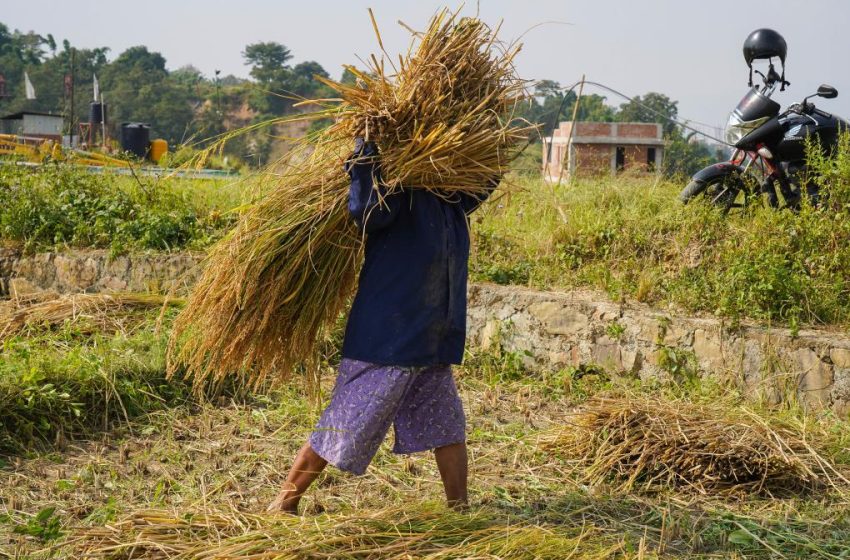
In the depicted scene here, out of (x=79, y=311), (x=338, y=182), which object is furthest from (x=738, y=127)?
(x=79, y=311)

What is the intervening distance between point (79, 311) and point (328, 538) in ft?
11.6

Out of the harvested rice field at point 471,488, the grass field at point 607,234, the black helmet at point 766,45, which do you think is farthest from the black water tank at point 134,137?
the black helmet at point 766,45

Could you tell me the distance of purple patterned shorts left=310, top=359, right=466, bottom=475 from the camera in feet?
9.61

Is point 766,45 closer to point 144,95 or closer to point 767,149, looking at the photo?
point 767,149

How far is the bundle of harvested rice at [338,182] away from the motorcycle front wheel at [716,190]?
3217 millimetres

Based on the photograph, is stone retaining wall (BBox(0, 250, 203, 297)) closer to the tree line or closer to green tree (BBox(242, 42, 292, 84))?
the tree line

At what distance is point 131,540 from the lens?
262 centimetres

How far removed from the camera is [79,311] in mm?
5566

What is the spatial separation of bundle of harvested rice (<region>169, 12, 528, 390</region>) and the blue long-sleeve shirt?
2.8 inches

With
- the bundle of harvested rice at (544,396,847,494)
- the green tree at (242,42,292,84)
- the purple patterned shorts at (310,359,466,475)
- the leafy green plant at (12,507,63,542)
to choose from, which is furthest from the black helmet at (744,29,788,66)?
the green tree at (242,42,292,84)

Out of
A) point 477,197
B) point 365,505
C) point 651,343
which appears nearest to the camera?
point 477,197

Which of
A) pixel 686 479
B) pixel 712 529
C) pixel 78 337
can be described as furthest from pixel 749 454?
pixel 78 337

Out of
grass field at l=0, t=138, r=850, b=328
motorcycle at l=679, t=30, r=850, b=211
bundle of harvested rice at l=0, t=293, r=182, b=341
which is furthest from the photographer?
motorcycle at l=679, t=30, r=850, b=211

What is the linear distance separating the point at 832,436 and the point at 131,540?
2824 millimetres
